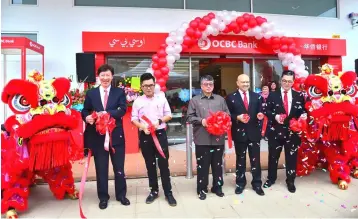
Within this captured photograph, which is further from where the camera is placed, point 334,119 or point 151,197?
point 334,119

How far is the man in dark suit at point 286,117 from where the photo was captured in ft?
12.3

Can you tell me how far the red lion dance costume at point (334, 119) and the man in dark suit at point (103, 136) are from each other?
6.58 feet

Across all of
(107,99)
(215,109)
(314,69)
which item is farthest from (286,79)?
(314,69)

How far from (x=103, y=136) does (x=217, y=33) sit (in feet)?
14.7

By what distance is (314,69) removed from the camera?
8.59 meters

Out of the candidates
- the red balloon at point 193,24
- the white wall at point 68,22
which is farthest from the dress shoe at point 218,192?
the white wall at point 68,22

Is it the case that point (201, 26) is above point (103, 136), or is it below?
above

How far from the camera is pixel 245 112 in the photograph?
3.67m

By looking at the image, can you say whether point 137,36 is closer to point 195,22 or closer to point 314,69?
point 195,22

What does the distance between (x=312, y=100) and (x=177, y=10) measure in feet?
16.0

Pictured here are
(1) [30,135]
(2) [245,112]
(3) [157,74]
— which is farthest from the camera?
(3) [157,74]

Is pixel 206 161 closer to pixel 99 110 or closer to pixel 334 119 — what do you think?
pixel 99 110

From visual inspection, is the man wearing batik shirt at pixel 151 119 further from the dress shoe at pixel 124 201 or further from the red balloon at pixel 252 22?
the red balloon at pixel 252 22

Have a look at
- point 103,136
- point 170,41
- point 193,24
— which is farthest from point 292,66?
point 103,136
